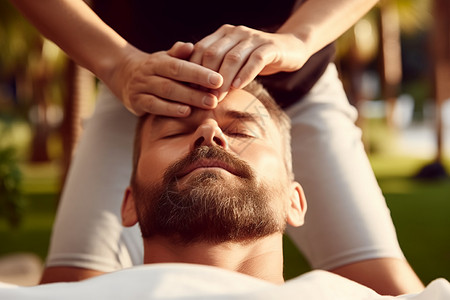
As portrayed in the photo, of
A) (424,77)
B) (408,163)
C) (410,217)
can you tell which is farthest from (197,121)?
(424,77)

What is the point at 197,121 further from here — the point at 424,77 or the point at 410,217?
the point at 424,77

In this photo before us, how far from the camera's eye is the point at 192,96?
195cm

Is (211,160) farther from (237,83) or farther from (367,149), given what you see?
(367,149)

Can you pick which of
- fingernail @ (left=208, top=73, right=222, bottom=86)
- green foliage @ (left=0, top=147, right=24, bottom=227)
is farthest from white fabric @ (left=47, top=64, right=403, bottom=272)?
green foliage @ (left=0, top=147, right=24, bottom=227)

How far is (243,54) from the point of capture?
1937mm

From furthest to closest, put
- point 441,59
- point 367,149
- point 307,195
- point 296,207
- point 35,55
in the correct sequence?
point 35,55, point 367,149, point 441,59, point 307,195, point 296,207

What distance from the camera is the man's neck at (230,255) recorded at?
1.86m

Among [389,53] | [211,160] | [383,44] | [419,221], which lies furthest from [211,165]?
[389,53]

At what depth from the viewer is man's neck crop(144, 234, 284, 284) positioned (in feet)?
6.10

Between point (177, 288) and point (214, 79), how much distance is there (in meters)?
0.74

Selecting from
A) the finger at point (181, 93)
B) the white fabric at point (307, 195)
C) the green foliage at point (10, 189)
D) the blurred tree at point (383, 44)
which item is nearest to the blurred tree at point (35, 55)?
the blurred tree at point (383, 44)

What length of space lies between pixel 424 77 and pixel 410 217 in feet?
71.8

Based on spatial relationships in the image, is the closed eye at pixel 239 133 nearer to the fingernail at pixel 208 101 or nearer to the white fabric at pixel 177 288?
the fingernail at pixel 208 101

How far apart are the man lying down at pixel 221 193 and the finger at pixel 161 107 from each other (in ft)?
0.21
